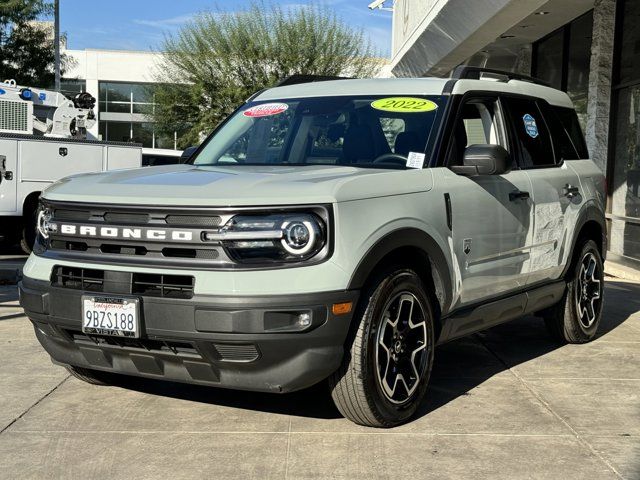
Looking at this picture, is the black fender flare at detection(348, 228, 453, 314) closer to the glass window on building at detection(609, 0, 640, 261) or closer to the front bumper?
the front bumper

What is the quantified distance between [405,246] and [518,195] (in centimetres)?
141

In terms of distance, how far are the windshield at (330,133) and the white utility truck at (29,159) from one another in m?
7.72

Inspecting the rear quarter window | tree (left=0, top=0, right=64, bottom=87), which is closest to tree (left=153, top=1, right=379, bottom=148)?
tree (left=0, top=0, right=64, bottom=87)

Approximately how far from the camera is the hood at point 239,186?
13.3ft

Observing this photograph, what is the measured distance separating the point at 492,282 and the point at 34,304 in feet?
8.86

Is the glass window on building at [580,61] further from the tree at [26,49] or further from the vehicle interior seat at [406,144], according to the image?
the tree at [26,49]

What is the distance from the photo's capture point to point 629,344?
6879 millimetres

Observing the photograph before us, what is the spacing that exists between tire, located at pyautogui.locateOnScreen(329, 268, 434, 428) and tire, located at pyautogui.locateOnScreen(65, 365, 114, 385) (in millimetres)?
1651

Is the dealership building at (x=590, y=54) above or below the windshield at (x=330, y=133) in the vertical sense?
above

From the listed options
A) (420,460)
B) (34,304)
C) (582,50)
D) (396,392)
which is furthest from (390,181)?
(582,50)

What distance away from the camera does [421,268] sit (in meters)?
4.80

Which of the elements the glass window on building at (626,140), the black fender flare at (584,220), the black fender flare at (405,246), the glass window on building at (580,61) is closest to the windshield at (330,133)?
the black fender flare at (405,246)

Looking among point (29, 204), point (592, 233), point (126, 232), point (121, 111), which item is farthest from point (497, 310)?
point (121, 111)

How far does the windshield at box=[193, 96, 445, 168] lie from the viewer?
512cm
